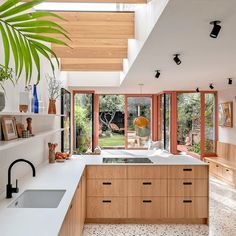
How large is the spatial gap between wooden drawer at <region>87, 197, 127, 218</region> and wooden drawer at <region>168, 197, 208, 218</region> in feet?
2.20

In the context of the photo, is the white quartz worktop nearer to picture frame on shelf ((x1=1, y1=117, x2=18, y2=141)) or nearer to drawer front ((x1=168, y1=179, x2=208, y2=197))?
drawer front ((x1=168, y1=179, x2=208, y2=197))

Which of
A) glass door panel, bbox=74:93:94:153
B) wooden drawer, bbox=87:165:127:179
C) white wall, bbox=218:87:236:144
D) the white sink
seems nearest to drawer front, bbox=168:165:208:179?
wooden drawer, bbox=87:165:127:179

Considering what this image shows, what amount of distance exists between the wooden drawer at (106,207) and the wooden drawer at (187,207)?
0.67m

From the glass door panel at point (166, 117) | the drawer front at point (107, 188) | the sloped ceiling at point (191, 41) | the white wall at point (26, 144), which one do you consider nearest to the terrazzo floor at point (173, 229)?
the drawer front at point (107, 188)

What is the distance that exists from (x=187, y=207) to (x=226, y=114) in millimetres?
4148

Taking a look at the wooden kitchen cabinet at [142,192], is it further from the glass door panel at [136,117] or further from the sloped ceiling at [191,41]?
the glass door panel at [136,117]

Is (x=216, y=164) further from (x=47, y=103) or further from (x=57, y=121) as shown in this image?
(x=47, y=103)

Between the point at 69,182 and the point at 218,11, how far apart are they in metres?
2.09

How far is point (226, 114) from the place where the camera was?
7277 mm

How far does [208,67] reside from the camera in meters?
4.02

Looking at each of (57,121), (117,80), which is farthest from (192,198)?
(117,80)

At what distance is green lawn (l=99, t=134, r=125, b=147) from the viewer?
9062 millimetres

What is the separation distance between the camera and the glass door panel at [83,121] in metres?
8.12

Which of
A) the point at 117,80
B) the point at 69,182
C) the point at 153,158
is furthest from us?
the point at 117,80
